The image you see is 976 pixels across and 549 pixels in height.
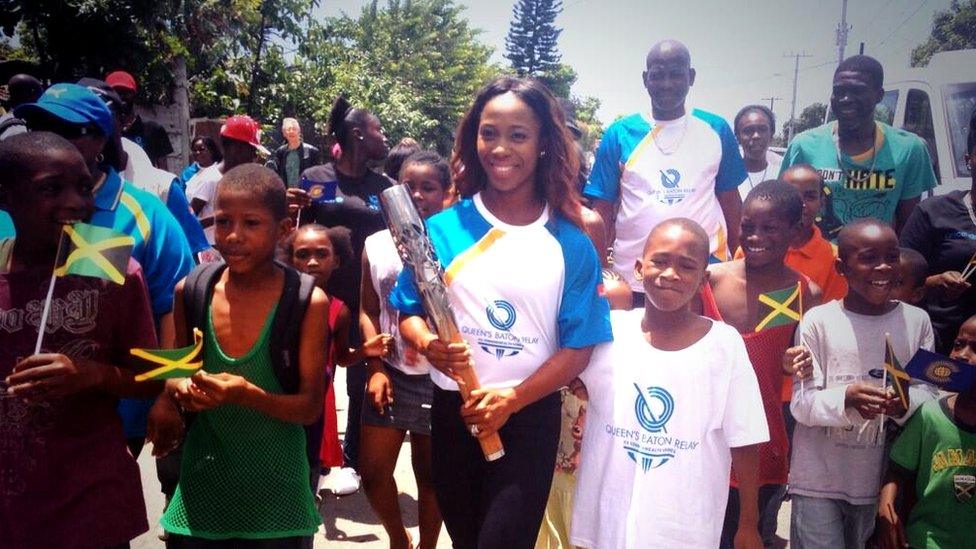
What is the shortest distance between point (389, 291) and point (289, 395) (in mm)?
1190

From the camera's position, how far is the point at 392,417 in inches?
132

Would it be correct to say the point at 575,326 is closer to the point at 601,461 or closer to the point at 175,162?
the point at 601,461

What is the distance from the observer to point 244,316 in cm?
237

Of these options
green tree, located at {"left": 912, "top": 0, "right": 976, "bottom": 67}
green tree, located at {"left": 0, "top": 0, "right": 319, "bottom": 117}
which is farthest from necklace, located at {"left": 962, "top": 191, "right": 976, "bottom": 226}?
green tree, located at {"left": 912, "top": 0, "right": 976, "bottom": 67}

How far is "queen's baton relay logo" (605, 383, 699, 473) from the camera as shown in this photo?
2.42 m

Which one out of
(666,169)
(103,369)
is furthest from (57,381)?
(666,169)

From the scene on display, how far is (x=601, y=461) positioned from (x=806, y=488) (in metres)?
1.10

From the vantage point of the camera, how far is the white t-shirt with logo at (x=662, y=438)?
2.38 metres

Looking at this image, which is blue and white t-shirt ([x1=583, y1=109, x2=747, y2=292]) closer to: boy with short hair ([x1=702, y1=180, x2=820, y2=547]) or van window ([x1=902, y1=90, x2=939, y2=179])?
boy with short hair ([x1=702, y1=180, x2=820, y2=547])

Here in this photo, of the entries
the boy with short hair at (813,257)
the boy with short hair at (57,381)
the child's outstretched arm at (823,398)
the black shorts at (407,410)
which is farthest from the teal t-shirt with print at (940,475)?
the boy with short hair at (57,381)

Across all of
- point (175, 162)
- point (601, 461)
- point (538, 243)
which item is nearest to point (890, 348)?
point (601, 461)

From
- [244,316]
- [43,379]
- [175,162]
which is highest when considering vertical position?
[175,162]

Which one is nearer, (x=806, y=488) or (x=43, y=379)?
(x=43, y=379)

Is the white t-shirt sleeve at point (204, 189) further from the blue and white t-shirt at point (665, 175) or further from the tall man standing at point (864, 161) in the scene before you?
the tall man standing at point (864, 161)
